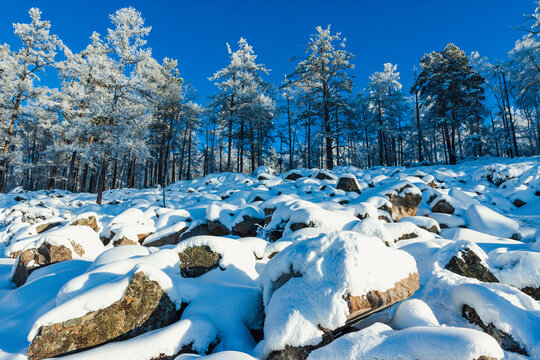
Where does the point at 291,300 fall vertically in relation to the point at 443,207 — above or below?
below

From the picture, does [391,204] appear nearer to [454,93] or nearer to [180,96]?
[454,93]

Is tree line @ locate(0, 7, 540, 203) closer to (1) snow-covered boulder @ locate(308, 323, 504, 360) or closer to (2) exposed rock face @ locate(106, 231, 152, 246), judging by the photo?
(2) exposed rock face @ locate(106, 231, 152, 246)

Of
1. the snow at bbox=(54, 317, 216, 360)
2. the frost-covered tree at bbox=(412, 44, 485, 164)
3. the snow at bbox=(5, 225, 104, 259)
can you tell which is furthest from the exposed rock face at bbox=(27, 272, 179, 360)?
the frost-covered tree at bbox=(412, 44, 485, 164)

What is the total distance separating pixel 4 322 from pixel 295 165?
35.9m

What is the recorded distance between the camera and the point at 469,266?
3.28m

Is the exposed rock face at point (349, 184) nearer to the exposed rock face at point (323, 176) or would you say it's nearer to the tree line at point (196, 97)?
the exposed rock face at point (323, 176)

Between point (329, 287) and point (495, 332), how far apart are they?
1549mm

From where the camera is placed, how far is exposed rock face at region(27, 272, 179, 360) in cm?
246

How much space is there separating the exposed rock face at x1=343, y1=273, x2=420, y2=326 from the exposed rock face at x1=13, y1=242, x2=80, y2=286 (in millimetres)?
5496

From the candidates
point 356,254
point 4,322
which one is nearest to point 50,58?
point 4,322

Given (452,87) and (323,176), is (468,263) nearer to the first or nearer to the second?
(323,176)

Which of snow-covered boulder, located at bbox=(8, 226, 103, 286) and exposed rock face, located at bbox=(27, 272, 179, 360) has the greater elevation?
snow-covered boulder, located at bbox=(8, 226, 103, 286)

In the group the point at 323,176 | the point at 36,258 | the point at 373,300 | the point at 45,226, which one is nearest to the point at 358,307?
the point at 373,300

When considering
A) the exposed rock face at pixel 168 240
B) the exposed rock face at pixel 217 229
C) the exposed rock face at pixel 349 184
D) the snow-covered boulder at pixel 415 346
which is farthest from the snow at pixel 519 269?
the exposed rock face at pixel 168 240
